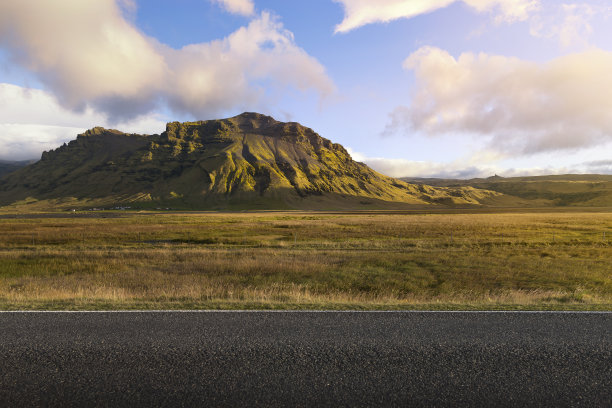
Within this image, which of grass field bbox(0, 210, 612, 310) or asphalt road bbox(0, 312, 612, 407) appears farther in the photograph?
grass field bbox(0, 210, 612, 310)

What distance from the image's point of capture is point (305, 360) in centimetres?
541

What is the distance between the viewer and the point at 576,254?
26.3 m

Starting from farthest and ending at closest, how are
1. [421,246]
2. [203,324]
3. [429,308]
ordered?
[421,246] → [429,308] → [203,324]

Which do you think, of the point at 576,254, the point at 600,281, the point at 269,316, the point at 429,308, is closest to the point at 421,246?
the point at 576,254

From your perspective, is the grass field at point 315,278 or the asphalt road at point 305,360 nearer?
the asphalt road at point 305,360

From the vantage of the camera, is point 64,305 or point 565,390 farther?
point 64,305

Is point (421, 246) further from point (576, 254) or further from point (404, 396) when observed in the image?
point (404, 396)

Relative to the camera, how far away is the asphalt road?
4.52 metres

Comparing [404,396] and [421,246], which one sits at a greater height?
[404,396]

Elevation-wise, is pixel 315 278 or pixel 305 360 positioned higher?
pixel 305 360

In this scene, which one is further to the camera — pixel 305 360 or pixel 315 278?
pixel 315 278

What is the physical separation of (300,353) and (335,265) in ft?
51.7

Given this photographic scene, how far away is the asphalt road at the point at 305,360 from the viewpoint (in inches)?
178

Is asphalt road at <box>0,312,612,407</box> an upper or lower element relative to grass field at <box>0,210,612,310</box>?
upper
